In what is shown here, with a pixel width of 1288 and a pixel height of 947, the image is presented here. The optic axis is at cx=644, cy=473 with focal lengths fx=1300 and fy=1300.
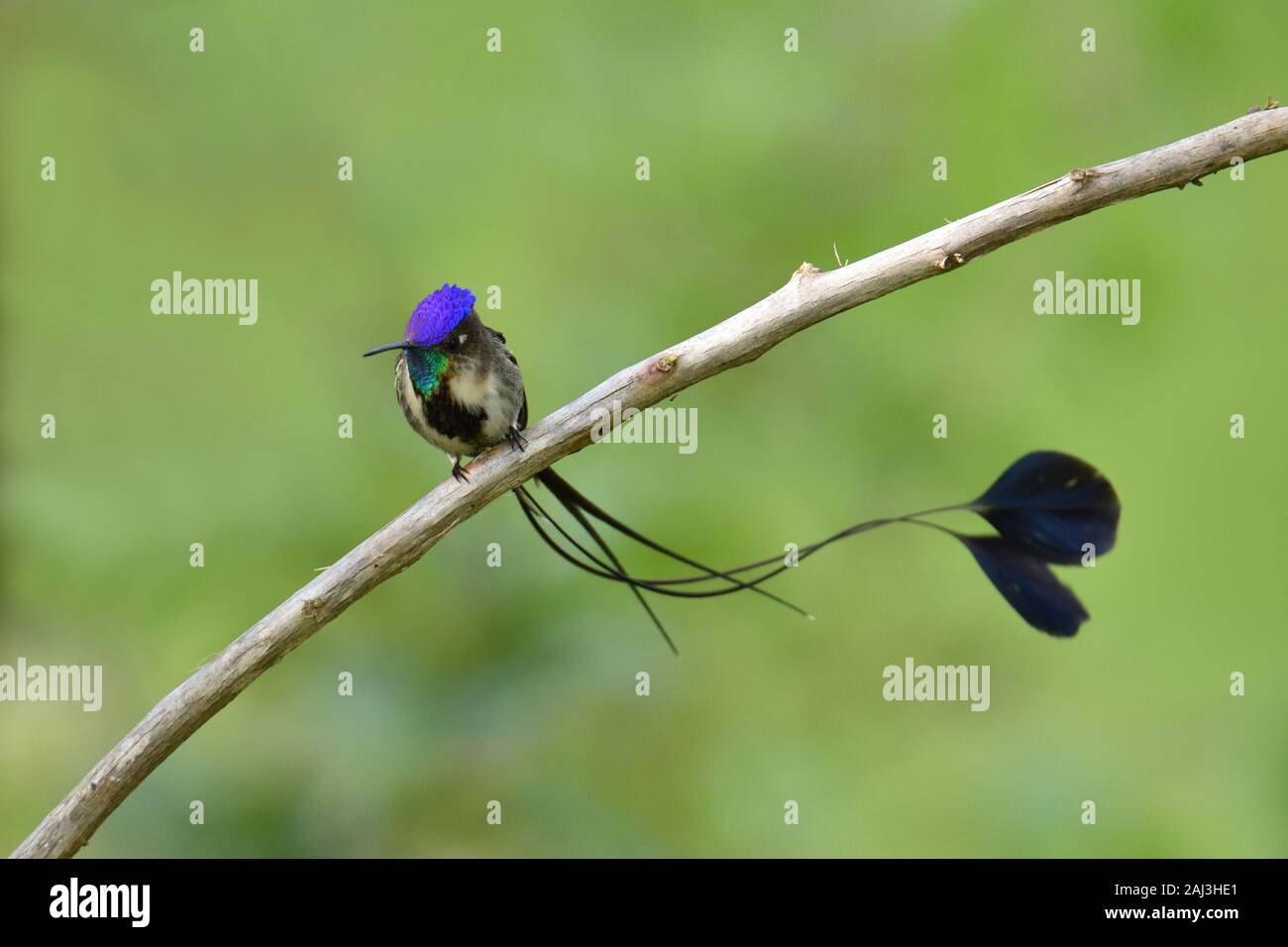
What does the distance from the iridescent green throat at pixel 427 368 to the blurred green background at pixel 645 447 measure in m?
1.86

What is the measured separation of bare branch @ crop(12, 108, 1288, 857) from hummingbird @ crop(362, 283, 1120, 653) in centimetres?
22

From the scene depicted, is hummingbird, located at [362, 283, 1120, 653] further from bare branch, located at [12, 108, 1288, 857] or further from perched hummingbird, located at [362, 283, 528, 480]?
bare branch, located at [12, 108, 1288, 857]

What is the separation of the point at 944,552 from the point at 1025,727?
0.84 m

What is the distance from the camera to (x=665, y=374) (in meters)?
2.29

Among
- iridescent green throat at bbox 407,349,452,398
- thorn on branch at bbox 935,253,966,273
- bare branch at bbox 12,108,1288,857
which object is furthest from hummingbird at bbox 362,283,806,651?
thorn on branch at bbox 935,253,966,273

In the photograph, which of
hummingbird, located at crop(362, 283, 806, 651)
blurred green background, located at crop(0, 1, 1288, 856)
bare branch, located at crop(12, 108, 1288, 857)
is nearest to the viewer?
bare branch, located at crop(12, 108, 1288, 857)

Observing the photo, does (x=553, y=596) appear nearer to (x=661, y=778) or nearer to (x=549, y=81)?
(x=661, y=778)

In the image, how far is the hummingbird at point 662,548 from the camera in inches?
96.7

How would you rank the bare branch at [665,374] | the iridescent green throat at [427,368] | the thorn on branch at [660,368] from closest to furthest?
the bare branch at [665,374] < the thorn on branch at [660,368] < the iridescent green throat at [427,368]

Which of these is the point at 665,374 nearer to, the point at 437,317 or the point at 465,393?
the point at 465,393

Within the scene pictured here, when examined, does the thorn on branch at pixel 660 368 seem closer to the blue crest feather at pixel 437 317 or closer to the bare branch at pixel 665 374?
the bare branch at pixel 665 374

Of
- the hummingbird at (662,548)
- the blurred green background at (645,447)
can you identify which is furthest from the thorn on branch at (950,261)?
the blurred green background at (645,447)

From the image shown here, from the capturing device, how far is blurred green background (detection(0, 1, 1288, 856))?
4.64 meters

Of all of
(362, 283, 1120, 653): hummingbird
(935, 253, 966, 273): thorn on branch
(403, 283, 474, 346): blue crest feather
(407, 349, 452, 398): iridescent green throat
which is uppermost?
(403, 283, 474, 346): blue crest feather
